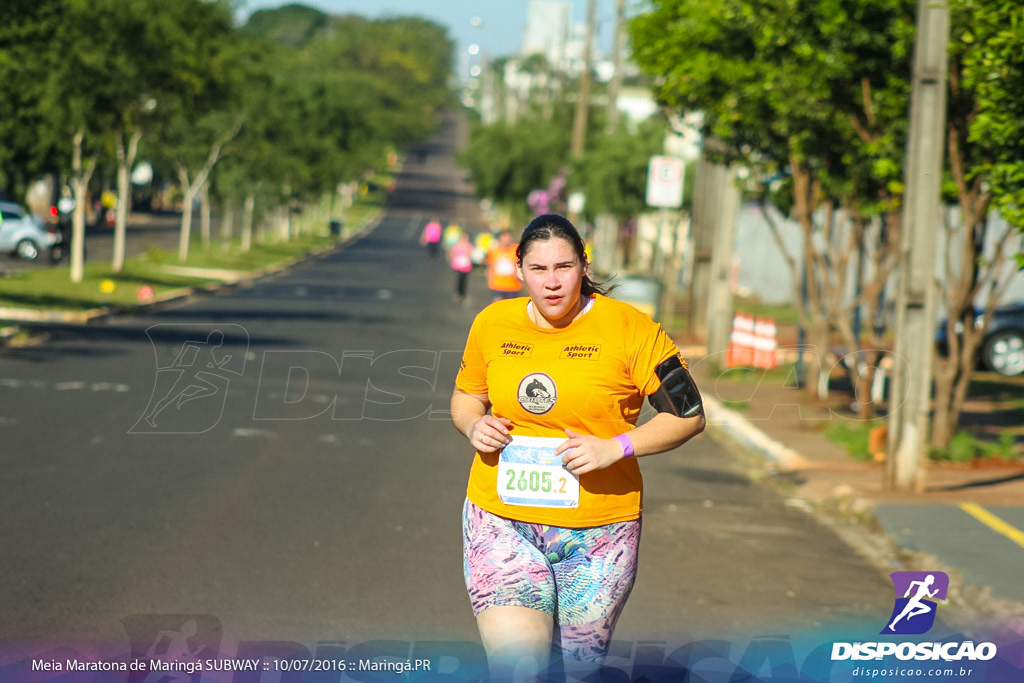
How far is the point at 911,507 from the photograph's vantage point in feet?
38.7

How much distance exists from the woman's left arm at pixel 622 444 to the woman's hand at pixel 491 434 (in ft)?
0.56

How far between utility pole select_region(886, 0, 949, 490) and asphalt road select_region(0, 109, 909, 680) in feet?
3.80

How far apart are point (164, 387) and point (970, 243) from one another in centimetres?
814

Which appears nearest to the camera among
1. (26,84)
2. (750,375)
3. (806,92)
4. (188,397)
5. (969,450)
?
(188,397)

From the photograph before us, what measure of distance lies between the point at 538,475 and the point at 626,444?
11.5 inches

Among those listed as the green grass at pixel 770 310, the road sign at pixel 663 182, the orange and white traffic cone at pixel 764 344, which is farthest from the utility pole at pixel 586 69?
the orange and white traffic cone at pixel 764 344

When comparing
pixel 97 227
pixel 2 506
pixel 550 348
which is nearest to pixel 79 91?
pixel 2 506

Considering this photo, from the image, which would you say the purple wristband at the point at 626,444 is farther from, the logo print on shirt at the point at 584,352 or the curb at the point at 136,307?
the curb at the point at 136,307

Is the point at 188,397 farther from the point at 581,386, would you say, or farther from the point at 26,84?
the point at 26,84

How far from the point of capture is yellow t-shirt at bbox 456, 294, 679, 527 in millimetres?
4727

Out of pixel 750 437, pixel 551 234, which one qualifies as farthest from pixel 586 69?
pixel 551 234

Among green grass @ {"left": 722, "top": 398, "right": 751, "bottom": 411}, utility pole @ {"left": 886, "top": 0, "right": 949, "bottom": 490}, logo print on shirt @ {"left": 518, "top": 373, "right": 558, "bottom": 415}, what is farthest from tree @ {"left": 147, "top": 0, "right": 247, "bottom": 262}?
logo print on shirt @ {"left": 518, "top": 373, "right": 558, "bottom": 415}

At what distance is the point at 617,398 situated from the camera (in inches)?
187

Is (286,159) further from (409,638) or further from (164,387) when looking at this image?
(409,638)
